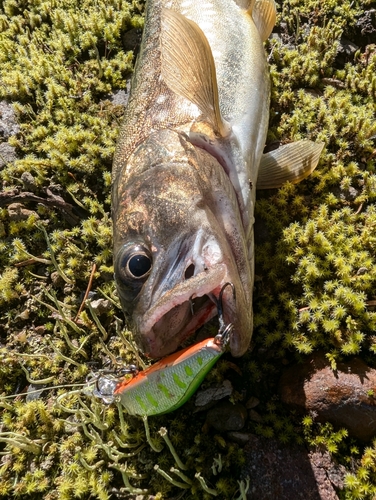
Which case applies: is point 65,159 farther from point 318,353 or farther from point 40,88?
point 318,353

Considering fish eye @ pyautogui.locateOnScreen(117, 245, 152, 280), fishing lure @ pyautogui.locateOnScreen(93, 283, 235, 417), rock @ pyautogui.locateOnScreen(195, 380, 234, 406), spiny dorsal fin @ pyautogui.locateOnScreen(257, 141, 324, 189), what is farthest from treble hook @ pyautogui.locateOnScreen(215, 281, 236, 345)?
spiny dorsal fin @ pyautogui.locateOnScreen(257, 141, 324, 189)

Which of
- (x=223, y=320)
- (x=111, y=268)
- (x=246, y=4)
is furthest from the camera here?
(x=246, y=4)

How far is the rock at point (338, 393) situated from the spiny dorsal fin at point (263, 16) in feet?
10.1

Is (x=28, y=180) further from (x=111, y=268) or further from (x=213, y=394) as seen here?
(x=213, y=394)

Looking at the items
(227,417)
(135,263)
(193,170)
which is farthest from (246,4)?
(227,417)

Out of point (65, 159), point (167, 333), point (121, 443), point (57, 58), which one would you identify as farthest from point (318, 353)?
point (57, 58)

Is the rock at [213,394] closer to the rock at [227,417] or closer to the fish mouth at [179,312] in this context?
the rock at [227,417]

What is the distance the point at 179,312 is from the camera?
243cm

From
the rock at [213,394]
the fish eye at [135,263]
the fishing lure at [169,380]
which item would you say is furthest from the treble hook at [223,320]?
the rock at [213,394]

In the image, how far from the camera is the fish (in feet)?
7.62

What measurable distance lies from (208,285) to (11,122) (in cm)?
394

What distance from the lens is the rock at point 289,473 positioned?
102 inches

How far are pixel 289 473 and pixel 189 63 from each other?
2897mm

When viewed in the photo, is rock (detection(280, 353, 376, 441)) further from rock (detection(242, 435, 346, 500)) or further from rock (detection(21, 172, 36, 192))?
rock (detection(21, 172, 36, 192))
